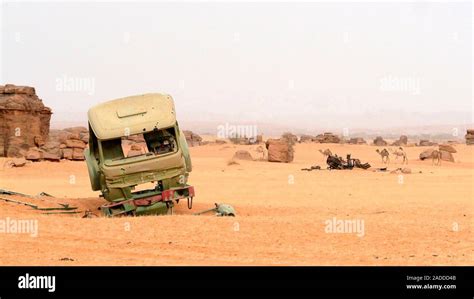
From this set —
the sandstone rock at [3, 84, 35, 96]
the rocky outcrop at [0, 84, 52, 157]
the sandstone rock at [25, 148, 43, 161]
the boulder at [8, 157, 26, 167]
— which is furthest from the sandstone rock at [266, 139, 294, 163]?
the sandstone rock at [3, 84, 35, 96]

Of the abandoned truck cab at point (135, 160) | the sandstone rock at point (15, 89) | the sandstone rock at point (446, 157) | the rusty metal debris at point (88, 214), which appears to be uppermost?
the sandstone rock at point (15, 89)

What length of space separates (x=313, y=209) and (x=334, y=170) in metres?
15.8

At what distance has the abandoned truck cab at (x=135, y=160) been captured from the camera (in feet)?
46.1

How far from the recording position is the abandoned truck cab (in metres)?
14.1

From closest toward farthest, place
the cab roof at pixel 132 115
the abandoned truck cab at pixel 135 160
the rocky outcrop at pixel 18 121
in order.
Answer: the cab roof at pixel 132 115, the abandoned truck cab at pixel 135 160, the rocky outcrop at pixel 18 121

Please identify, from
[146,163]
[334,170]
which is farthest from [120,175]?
[334,170]

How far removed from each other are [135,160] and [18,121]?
27341 millimetres

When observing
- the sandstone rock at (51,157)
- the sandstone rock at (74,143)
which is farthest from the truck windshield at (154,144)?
the sandstone rock at (74,143)

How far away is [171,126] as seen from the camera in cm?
1430

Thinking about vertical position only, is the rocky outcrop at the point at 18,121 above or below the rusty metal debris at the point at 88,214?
above

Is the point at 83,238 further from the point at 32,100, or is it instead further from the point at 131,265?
the point at 32,100

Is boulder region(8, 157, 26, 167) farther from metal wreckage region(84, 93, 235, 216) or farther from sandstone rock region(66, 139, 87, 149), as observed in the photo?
metal wreckage region(84, 93, 235, 216)

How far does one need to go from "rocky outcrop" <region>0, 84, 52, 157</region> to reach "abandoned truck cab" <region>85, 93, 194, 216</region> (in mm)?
25686

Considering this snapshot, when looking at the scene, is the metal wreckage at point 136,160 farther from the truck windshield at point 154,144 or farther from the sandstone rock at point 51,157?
the sandstone rock at point 51,157
